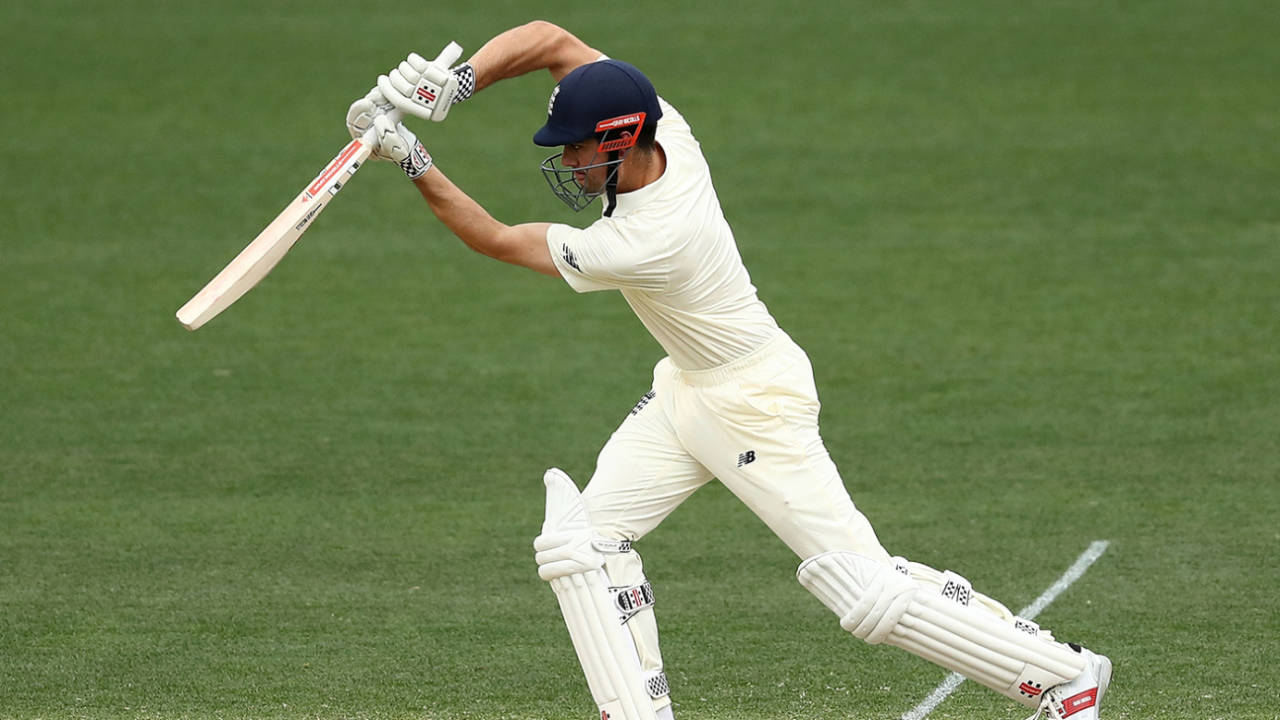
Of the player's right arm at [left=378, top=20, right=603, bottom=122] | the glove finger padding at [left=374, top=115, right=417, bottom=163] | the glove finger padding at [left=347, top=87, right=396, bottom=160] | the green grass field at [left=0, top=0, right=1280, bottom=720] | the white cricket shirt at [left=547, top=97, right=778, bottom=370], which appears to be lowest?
the green grass field at [left=0, top=0, right=1280, bottom=720]

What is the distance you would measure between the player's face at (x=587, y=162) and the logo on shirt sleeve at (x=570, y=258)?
0.18 meters

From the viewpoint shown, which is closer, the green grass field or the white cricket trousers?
the white cricket trousers

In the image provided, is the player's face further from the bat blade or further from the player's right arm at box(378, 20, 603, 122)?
the bat blade

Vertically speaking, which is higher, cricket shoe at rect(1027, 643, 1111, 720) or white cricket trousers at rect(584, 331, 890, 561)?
white cricket trousers at rect(584, 331, 890, 561)

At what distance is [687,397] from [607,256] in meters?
0.51

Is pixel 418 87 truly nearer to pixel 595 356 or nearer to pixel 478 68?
pixel 478 68

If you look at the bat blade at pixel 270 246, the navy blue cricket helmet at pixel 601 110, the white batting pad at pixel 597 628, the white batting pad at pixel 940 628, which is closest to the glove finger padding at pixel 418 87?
the bat blade at pixel 270 246

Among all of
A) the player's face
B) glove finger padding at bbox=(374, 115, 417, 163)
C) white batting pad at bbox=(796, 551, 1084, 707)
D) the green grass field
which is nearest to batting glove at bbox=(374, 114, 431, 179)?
glove finger padding at bbox=(374, 115, 417, 163)

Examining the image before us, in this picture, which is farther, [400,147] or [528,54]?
[528,54]

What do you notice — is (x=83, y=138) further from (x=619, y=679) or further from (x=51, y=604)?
(x=619, y=679)

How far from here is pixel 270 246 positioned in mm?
3781

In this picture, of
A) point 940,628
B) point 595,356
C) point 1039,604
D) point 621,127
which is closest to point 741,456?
point 940,628

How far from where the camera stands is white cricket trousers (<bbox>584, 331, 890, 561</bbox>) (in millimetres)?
3836

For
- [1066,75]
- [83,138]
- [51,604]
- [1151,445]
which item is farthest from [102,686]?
[1066,75]
